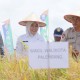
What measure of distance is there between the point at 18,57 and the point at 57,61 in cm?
43

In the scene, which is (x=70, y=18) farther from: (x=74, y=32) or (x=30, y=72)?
(x=30, y=72)

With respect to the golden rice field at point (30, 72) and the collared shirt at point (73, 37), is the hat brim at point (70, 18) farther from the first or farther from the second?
the golden rice field at point (30, 72)

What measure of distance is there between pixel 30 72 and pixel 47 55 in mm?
184

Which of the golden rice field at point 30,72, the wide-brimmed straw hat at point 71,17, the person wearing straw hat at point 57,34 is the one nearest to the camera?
the golden rice field at point 30,72

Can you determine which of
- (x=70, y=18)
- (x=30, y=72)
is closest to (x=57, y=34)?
(x=70, y=18)

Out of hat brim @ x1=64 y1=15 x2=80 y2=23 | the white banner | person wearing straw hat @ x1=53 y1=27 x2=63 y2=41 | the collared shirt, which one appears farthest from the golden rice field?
person wearing straw hat @ x1=53 y1=27 x2=63 y2=41

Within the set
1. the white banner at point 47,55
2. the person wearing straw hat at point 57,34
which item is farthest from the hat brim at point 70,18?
the white banner at point 47,55

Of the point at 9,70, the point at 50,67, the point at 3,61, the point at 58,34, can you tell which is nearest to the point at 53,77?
the point at 50,67

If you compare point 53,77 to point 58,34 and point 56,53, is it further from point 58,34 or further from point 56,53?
point 58,34

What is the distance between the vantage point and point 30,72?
254cm

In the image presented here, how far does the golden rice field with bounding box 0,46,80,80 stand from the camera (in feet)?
8.00

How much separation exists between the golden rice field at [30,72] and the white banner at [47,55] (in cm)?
7

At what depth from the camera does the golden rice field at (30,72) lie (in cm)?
244

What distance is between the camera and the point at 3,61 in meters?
2.86
